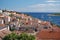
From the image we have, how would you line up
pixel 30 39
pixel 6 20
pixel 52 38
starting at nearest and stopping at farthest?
pixel 30 39 < pixel 52 38 < pixel 6 20

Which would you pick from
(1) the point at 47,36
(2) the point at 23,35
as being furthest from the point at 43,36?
(2) the point at 23,35

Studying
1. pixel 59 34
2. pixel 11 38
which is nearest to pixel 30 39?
pixel 11 38

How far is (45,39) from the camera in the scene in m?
6.46

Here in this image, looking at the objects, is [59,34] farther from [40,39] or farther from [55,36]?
[40,39]

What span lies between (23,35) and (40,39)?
1503mm

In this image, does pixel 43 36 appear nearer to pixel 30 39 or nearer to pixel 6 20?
pixel 30 39

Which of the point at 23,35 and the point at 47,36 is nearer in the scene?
the point at 23,35

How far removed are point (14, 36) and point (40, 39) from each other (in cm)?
154

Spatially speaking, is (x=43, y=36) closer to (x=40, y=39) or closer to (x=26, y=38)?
(x=40, y=39)

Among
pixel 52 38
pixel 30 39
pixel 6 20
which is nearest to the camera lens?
pixel 30 39

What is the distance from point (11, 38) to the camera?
16.5 ft

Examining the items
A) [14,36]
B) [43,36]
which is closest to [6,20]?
[43,36]

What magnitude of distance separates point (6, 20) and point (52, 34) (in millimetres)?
8360

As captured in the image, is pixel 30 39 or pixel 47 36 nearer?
pixel 30 39
